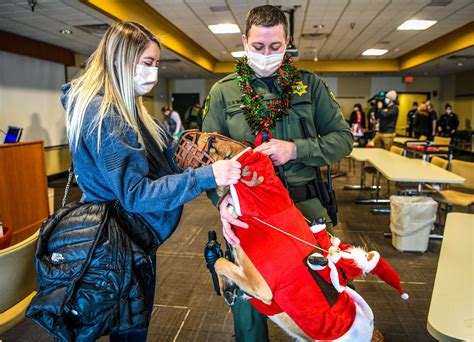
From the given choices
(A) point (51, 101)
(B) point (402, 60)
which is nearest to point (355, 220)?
(A) point (51, 101)

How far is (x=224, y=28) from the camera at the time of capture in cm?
773

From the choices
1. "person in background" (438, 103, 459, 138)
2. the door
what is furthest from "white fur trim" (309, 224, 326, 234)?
the door

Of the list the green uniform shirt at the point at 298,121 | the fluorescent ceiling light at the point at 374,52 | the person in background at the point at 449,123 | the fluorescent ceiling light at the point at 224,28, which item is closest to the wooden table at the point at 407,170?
the green uniform shirt at the point at 298,121

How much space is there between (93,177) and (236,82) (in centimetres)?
75

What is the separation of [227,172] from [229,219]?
0.16m

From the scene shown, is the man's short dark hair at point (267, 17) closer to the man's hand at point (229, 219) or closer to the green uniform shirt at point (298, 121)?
the green uniform shirt at point (298, 121)

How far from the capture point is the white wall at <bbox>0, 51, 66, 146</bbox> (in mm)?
6586

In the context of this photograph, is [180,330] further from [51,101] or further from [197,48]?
[197,48]

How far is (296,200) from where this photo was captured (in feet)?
4.96

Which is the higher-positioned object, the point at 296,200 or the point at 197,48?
the point at 197,48

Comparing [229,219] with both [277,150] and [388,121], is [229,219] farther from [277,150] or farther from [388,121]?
[388,121]

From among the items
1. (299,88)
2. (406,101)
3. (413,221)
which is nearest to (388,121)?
(413,221)

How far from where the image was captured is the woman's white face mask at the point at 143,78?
126 cm

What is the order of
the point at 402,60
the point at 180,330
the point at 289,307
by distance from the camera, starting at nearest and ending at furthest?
1. the point at 289,307
2. the point at 180,330
3. the point at 402,60
